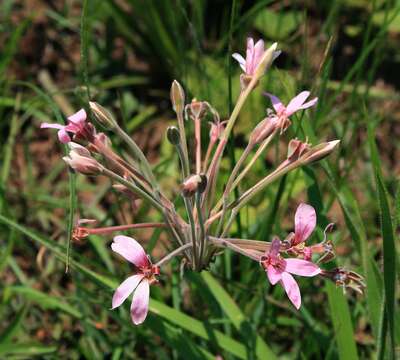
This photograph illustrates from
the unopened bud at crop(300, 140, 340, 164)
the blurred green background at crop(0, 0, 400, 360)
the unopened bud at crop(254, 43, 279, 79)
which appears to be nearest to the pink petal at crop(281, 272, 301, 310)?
the blurred green background at crop(0, 0, 400, 360)

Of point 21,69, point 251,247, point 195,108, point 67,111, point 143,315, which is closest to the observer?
point 143,315

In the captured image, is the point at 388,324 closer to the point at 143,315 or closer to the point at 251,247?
the point at 251,247

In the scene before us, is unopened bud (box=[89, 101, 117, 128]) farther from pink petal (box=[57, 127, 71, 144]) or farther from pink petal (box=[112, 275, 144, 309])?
pink petal (box=[112, 275, 144, 309])

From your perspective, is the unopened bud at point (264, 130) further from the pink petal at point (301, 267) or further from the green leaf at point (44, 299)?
the green leaf at point (44, 299)

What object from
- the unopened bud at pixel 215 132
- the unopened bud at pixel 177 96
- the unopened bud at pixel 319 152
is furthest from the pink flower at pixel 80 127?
the unopened bud at pixel 319 152

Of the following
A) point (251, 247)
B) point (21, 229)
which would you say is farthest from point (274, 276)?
point (21, 229)
